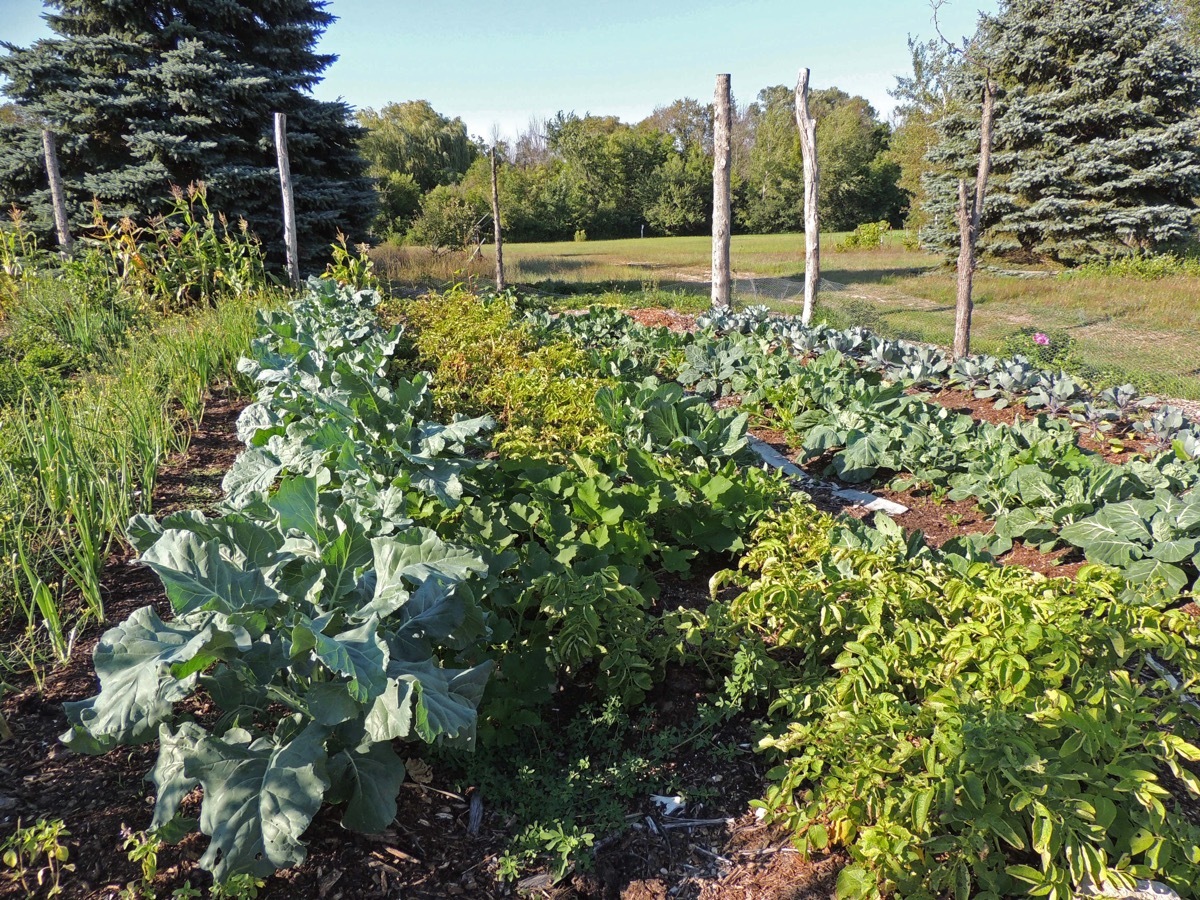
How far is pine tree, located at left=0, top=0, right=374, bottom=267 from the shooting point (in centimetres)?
1192

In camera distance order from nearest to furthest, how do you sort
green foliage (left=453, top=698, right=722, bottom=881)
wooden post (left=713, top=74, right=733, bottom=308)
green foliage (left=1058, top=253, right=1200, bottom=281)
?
green foliage (left=453, top=698, right=722, bottom=881) → wooden post (left=713, top=74, right=733, bottom=308) → green foliage (left=1058, top=253, right=1200, bottom=281)

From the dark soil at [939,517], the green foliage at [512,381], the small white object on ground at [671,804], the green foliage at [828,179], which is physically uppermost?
the green foliage at [828,179]

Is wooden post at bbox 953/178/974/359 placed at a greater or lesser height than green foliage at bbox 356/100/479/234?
lesser

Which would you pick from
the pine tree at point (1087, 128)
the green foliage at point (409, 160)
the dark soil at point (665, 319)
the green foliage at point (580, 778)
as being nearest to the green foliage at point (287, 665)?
the green foliage at point (580, 778)

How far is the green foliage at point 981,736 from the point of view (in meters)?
1.54

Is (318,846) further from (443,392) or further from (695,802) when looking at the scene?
(443,392)

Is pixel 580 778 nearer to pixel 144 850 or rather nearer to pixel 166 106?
pixel 144 850

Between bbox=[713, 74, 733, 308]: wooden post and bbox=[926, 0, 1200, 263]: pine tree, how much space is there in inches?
359

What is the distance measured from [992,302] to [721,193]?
6784mm

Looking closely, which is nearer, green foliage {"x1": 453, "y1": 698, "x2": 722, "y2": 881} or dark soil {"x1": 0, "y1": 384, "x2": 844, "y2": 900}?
dark soil {"x1": 0, "y1": 384, "x2": 844, "y2": 900}

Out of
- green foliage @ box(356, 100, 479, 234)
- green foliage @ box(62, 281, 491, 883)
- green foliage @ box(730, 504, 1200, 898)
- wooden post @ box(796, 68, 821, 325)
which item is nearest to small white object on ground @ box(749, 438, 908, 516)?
green foliage @ box(730, 504, 1200, 898)

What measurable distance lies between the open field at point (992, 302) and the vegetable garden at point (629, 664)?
612 centimetres

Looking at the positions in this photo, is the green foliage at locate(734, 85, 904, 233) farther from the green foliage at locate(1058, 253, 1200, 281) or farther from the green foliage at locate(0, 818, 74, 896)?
the green foliage at locate(0, 818, 74, 896)

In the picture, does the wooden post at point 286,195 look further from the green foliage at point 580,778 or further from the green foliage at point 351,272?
the green foliage at point 580,778
